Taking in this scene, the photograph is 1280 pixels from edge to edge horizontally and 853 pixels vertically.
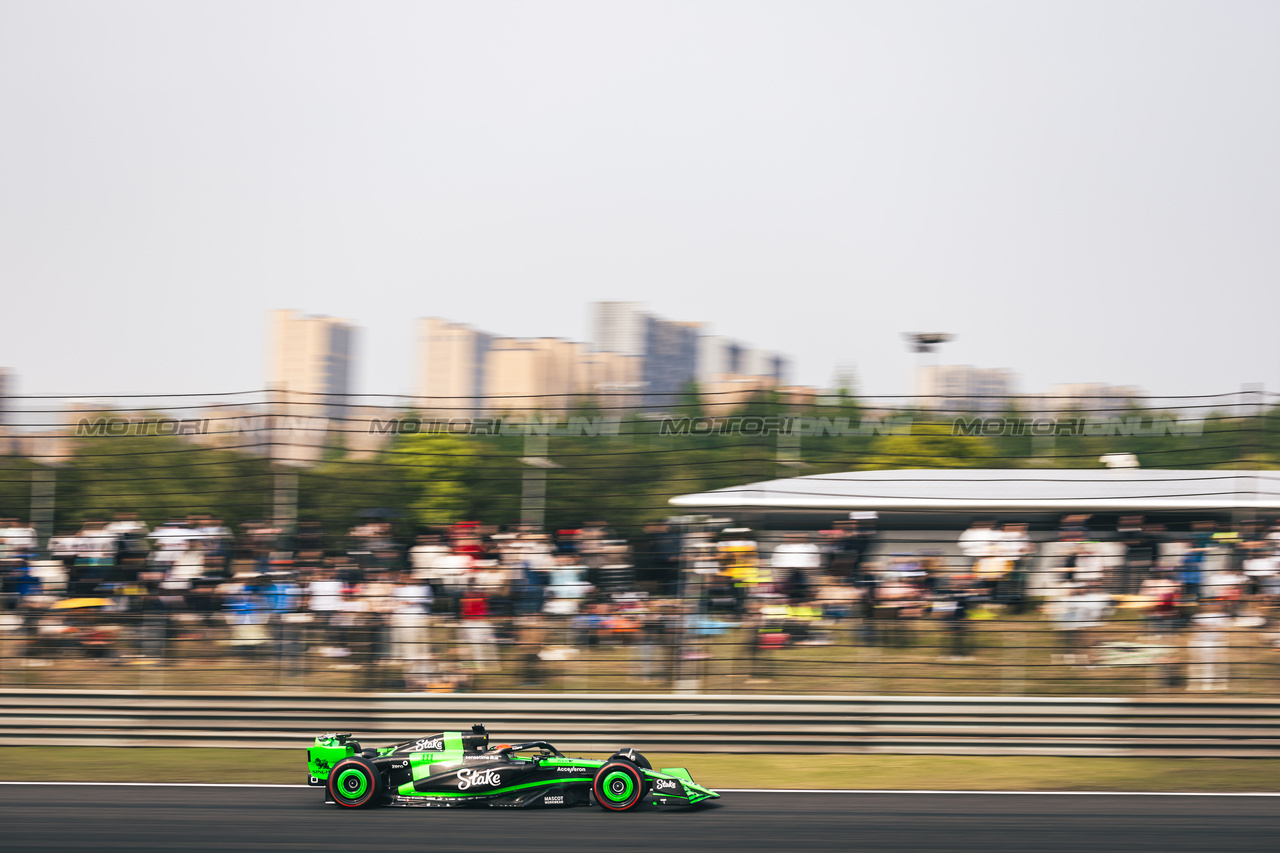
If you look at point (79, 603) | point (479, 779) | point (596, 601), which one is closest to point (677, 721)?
point (596, 601)

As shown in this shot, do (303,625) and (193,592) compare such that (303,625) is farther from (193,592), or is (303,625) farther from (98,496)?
(98,496)

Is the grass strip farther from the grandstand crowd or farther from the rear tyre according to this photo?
the rear tyre

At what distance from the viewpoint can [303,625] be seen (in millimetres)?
10727

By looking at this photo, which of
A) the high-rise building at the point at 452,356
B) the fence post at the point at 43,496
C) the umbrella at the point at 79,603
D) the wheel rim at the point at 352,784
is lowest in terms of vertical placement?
the wheel rim at the point at 352,784

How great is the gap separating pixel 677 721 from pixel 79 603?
208 inches

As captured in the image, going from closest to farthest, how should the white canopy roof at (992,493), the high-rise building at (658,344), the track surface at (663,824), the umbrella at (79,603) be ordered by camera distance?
the track surface at (663,824) < the umbrella at (79,603) < the white canopy roof at (992,493) < the high-rise building at (658,344)

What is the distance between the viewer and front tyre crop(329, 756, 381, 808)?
805 centimetres

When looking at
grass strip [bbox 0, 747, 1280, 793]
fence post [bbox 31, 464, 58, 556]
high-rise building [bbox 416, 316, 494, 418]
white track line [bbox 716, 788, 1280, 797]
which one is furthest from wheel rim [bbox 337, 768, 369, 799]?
high-rise building [bbox 416, 316, 494, 418]

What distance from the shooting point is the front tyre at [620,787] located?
7.89m

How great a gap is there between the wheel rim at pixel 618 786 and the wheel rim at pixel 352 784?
1.52 metres

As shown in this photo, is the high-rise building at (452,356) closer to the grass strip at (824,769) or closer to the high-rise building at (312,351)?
A: the high-rise building at (312,351)

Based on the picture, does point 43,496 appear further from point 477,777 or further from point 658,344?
point 658,344

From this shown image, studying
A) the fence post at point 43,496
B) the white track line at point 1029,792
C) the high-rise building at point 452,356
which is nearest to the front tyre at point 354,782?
the white track line at point 1029,792

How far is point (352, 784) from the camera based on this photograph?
26.5 feet
